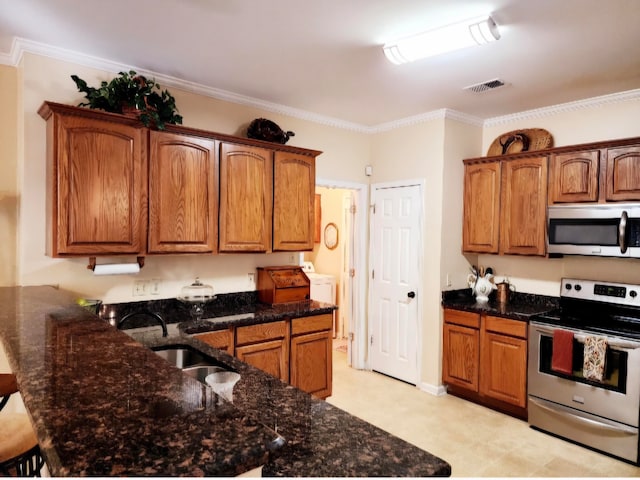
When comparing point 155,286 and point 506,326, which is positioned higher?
point 155,286

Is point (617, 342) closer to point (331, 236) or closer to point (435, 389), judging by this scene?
point (435, 389)

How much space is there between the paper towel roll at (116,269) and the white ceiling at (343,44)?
144 cm

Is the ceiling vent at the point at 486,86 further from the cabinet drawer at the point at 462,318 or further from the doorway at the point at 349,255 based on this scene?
the cabinet drawer at the point at 462,318

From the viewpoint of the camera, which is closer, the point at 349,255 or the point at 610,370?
the point at 610,370

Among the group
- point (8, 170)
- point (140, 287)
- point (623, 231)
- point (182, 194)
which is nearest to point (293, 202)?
point (182, 194)

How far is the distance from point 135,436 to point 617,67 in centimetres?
358

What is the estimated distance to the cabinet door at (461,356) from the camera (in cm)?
382

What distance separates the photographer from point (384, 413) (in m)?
3.62

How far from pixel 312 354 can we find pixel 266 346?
47cm

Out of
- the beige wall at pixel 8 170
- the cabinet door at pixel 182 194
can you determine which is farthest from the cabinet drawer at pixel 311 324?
the beige wall at pixel 8 170

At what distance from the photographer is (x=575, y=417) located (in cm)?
311

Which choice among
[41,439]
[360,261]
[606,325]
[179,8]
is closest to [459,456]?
[606,325]

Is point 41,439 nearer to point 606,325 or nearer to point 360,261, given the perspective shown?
point 606,325

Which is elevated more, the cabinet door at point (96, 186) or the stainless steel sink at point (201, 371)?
the cabinet door at point (96, 186)
